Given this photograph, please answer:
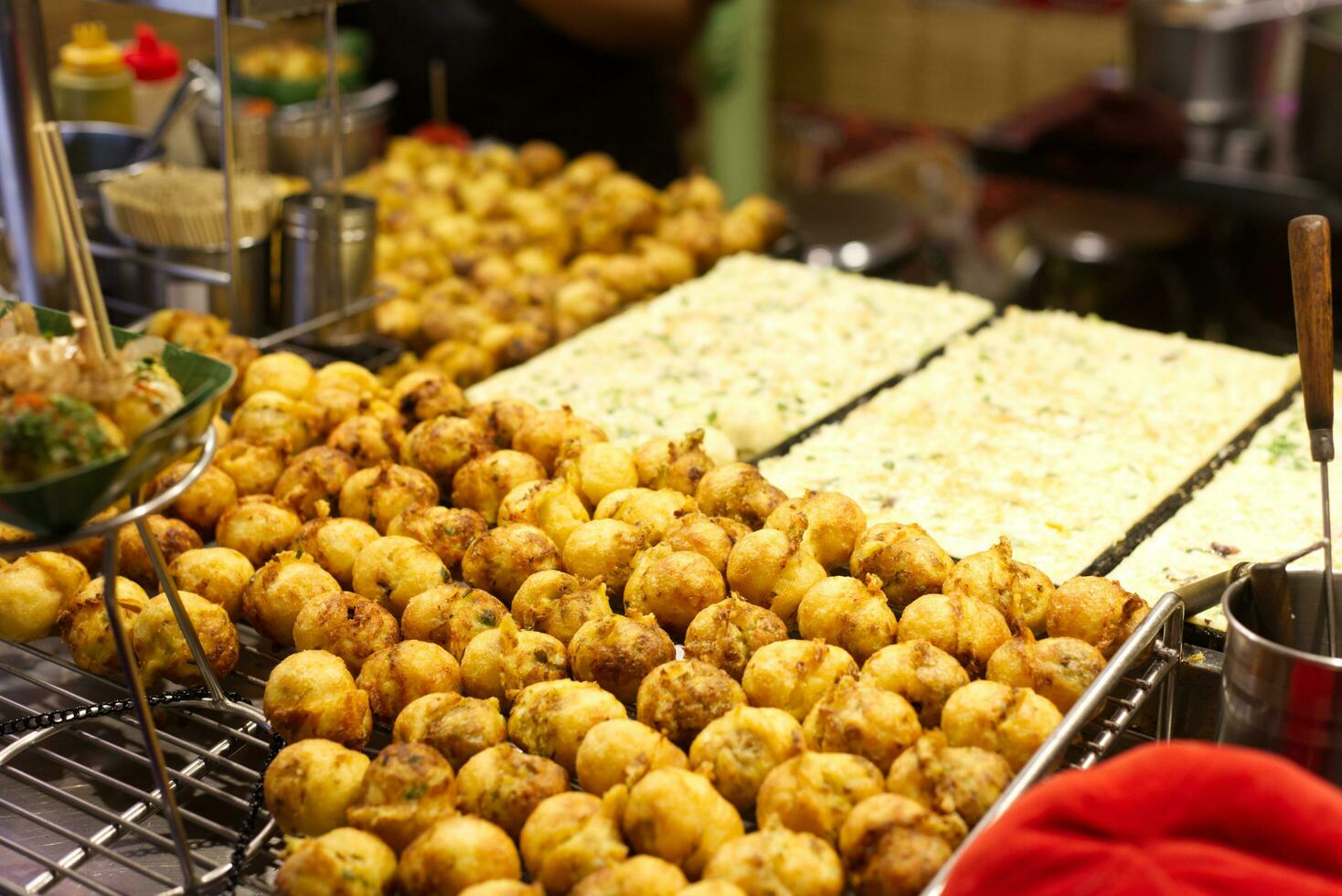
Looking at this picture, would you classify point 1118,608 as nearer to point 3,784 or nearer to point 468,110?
point 3,784

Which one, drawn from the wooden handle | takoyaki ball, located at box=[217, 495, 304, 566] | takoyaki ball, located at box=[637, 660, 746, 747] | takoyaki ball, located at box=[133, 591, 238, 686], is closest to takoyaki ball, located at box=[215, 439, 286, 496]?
takoyaki ball, located at box=[217, 495, 304, 566]

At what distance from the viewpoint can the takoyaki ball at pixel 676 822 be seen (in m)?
1.75

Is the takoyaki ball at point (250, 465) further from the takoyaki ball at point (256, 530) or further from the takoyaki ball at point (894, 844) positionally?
the takoyaki ball at point (894, 844)

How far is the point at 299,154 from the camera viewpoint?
16.0ft

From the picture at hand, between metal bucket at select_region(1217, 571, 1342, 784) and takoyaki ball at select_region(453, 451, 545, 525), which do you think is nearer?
metal bucket at select_region(1217, 571, 1342, 784)

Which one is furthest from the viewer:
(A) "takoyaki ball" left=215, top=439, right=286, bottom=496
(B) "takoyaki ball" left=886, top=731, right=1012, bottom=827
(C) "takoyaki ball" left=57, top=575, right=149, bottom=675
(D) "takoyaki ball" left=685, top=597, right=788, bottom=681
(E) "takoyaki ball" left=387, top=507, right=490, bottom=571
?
(A) "takoyaki ball" left=215, top=439, right=286, bottom=496

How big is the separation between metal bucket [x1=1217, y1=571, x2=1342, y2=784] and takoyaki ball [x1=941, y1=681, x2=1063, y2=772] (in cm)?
25

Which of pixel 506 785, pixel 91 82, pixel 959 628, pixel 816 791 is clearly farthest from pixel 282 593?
pixel 91 82

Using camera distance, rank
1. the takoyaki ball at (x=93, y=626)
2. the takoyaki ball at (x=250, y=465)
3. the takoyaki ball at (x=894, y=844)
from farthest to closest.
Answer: the takoyaki ball at (x=250, y=465) → the takoyaki ball at (x=93, y=626) → the takoyaki ball at (x=894, y=844)

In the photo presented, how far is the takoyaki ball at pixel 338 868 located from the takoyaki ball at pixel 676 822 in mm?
326

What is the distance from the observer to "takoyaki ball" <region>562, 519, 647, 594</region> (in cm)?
241

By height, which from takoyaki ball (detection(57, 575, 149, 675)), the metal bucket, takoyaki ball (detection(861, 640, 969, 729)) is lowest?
takoyaki ball (detection(57, 575, 149, 675))

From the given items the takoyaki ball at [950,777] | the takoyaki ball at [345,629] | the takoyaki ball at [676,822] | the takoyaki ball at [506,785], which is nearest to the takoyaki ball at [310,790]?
the takoyaki ball at [506,785]

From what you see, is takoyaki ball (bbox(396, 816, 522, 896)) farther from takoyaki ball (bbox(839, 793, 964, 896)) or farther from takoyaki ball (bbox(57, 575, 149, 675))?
takoyaki ball (bbox(57, 575, 149, 675))
